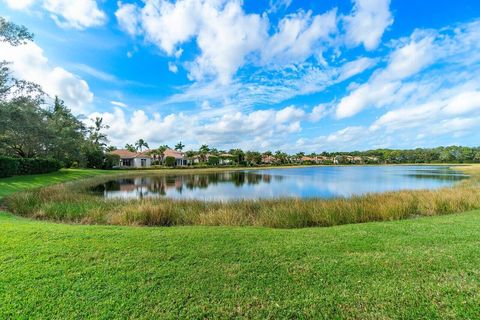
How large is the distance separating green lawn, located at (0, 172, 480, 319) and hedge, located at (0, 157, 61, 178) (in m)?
19.4

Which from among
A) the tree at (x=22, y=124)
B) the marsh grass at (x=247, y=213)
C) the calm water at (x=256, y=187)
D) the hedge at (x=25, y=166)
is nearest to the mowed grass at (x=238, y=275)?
the marsh grass at (x=247, y=213)

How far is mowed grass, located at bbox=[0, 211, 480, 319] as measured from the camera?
2.68 m

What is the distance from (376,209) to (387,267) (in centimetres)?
559

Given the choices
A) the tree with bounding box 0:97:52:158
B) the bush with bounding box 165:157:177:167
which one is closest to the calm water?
the tree with bounding box 0:97:52:158

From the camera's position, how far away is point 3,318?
2531mm

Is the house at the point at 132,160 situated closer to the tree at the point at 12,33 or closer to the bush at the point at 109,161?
the bush at the point at 109,161

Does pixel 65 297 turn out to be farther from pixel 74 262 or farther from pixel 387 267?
pixel 387 267

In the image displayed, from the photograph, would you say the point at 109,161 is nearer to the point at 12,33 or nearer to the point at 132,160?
the point at 132,160

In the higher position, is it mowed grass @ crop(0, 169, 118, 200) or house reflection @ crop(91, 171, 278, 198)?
mowed grass @ crop(0, 169, 118, 200)

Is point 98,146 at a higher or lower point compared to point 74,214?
higher

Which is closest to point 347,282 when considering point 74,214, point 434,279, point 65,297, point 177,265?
point 434,279

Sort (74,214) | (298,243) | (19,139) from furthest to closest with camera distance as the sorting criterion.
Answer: (19,139)
(74,214)
(298,243)

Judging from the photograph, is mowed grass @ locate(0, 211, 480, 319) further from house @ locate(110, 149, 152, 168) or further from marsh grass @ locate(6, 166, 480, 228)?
house @ locate(110, 149, 152, 168)

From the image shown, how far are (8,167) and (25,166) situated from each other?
3628 millimetres
